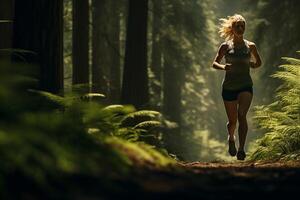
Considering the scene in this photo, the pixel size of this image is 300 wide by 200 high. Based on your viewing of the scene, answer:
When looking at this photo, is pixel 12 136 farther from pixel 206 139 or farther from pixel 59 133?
pixel 206 139

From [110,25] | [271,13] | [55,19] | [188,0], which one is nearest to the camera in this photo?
[55,19]

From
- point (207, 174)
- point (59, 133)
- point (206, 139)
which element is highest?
point (59, 133)

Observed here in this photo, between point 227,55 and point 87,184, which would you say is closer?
point 87,184

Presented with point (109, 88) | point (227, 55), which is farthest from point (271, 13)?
point (227, 55)

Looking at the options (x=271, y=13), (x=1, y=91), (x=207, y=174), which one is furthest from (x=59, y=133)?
(x=271, y=13)

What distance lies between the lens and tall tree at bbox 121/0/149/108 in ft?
47.8

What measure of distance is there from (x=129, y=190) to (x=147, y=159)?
3.83 feet

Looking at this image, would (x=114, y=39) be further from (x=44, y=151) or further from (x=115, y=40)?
(x=44, y=151)

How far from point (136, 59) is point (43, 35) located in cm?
710

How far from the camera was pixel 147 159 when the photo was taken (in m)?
5.14

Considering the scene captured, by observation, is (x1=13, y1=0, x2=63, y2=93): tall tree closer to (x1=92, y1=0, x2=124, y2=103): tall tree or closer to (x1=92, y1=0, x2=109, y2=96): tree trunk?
(x1=92, y1=0, x2=124, y2=103): tall tree

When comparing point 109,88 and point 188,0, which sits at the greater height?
point 188,0

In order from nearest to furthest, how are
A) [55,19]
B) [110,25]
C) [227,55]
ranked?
[55,19]
[227,55]
[110,25]

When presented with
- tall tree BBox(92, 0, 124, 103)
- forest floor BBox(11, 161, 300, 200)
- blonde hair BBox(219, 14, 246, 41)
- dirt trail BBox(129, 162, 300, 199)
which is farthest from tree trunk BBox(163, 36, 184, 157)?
forest floor BBox(11, 161, 300, 200)
